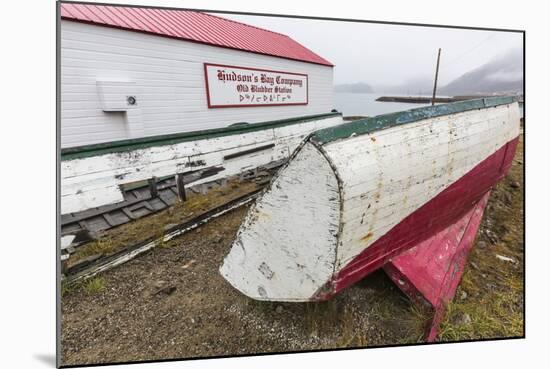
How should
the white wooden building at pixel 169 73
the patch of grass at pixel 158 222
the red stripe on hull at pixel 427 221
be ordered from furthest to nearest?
the patch of grass at pixel 158 222
the white wooden building at pixel 169 73
the red stripe on hull at pixel 427 221

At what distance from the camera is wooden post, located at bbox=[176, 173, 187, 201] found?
6.80 ft

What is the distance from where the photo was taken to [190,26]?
69.5 inches

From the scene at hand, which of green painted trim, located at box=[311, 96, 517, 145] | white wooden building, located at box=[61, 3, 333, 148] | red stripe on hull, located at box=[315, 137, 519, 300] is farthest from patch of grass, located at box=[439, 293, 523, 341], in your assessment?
white wooden building, located at box=[61, 3, 333, 148]

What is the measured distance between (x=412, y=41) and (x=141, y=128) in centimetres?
180

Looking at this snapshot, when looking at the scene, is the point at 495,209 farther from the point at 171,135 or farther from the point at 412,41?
the point at 171,135

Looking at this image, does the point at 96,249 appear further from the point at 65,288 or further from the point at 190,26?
the point at 190,26

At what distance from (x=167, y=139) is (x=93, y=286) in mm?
1012

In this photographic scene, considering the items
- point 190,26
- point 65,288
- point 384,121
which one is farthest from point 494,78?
point 65,288

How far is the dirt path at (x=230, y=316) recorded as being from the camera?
53.2 inches

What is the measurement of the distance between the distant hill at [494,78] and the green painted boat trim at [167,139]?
0.94 m

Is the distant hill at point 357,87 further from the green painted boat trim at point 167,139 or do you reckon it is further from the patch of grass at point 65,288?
the patch of grass at point 65,288

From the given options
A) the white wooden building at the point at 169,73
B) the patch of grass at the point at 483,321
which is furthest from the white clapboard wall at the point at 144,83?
the patch of grass at the point at 483,321

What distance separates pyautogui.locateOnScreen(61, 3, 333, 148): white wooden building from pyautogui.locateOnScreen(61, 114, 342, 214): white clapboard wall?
0.13 metres
